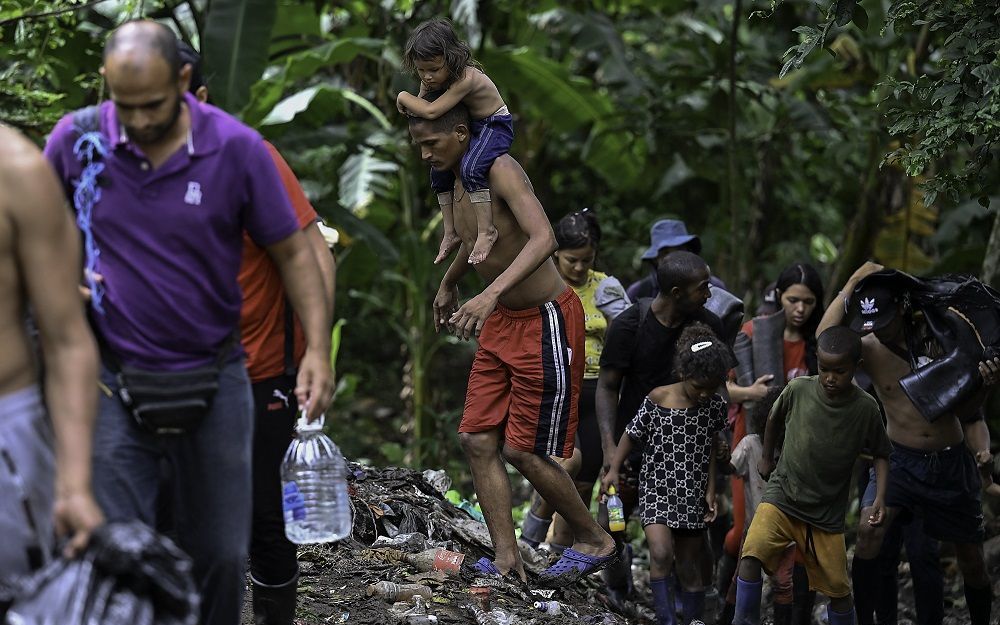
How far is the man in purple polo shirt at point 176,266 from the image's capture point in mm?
3264

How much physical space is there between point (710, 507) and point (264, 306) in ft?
9.44

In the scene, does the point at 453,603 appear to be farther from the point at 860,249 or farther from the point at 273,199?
the point at 860,249

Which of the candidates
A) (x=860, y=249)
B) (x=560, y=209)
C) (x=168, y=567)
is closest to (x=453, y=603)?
(x=168, y=567)

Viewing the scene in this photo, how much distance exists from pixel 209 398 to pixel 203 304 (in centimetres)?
26

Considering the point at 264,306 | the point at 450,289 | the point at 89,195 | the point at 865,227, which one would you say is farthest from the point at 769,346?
the point at 89,195

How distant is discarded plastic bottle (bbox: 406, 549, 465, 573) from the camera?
558cm

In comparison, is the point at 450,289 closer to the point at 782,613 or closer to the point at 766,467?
the point at 766,467

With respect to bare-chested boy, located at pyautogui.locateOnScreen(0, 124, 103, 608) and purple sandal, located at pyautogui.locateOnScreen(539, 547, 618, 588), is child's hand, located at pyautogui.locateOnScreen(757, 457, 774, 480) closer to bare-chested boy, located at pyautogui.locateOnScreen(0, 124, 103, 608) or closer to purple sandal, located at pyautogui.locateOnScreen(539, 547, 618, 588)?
purple sandal, located at pyautogui.locateOnScreen(539, 547, 618, 588)

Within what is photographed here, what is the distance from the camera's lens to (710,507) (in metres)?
6.05

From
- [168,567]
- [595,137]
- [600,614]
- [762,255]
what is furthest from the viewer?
[762,255]

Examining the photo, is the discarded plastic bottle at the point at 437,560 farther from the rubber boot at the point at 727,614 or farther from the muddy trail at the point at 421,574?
the rubber boot at the point at 727,614

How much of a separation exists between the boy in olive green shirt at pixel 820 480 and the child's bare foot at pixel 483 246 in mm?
1654

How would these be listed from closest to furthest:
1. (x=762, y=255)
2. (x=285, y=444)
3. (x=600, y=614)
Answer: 1. (x=285, y=444)
2. (x=600, y=614)
3. (x=762, y=255)

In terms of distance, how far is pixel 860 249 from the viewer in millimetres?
9969
